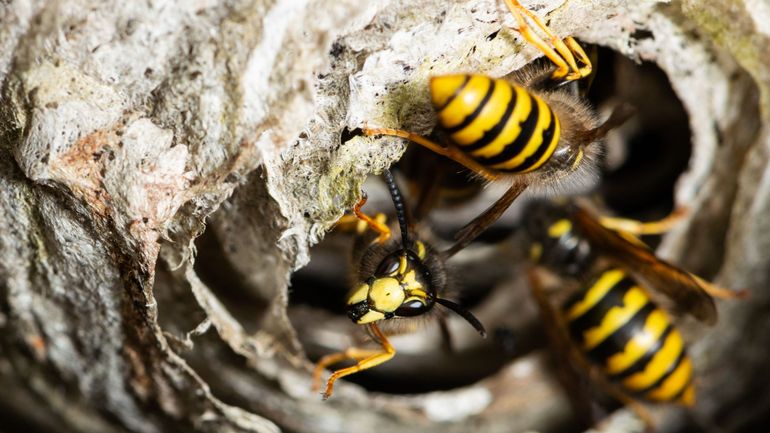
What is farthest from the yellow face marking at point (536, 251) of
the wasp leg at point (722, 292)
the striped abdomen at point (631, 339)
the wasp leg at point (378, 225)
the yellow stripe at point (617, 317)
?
the wasp leg at point (378, 225)

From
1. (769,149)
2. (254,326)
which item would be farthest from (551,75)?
(254,326)

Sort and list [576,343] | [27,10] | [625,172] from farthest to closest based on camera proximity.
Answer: [625,172]
[576,343]
[27,10]

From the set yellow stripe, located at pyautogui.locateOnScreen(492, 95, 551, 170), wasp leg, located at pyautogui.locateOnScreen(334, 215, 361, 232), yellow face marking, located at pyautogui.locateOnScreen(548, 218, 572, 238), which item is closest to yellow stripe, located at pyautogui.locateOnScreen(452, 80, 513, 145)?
yellow stripe, located at pyautogui.locateOnScreen(492, 95, 551, 170)

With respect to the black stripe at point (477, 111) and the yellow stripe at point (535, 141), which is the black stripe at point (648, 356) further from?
the black stripe at point (477, 111)

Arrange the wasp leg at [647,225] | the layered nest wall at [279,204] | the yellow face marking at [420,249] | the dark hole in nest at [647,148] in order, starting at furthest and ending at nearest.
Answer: the dark hole in nest at [647,148], the wasp leg at [647,225], the yellow face marking at [420,249], the layered nest wall at [279,204]

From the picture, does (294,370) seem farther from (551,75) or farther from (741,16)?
(741,16)

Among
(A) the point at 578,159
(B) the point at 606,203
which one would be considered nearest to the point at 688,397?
(B) the point at 606,203

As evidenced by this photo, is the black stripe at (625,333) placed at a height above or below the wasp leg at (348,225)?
below
